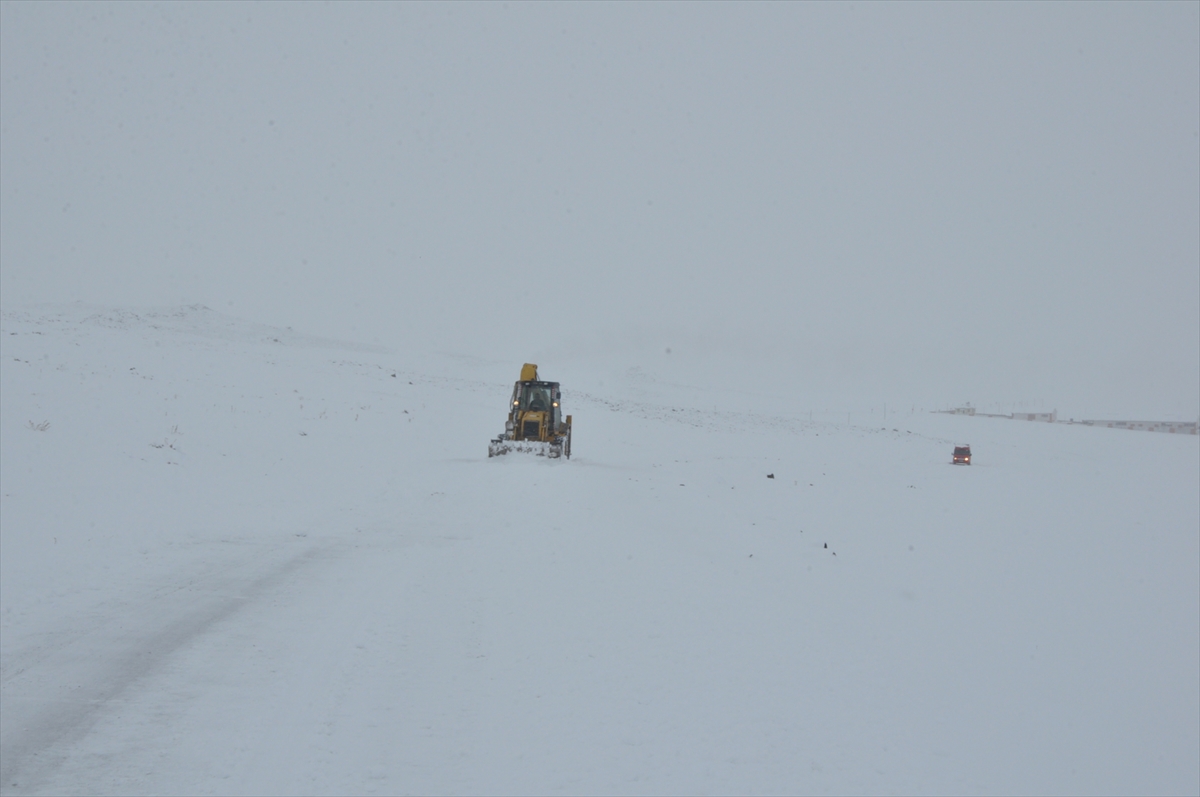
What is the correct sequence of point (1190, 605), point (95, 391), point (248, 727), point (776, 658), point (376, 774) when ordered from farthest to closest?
1. point (95, 391)
2. point (1190, 605)
3. point (776, 658)
4. point (248, 727)
5. point (376, 774)

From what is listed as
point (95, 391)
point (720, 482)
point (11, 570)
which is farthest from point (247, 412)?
point (11, 570)

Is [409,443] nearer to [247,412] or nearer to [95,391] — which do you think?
[247,412]

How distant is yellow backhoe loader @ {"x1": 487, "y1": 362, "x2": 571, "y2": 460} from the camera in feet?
85.6

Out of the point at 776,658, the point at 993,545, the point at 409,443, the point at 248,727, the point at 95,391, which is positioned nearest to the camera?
the point at 248,727

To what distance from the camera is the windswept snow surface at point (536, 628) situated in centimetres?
513

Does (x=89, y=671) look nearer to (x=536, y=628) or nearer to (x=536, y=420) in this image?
(x=536, y=628)

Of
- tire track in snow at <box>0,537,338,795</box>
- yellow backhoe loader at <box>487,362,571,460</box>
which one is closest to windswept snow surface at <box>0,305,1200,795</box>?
tire track in snow at <box>0,537,338,795</box>

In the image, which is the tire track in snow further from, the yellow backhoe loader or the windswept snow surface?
the yellow backhoe loader

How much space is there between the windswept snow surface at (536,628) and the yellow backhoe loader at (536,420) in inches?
131

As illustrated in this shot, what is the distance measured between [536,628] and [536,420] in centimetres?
1879

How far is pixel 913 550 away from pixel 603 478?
9.40 meters

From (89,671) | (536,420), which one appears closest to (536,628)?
(89,671)

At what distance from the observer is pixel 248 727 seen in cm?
523

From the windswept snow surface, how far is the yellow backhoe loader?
332cm
